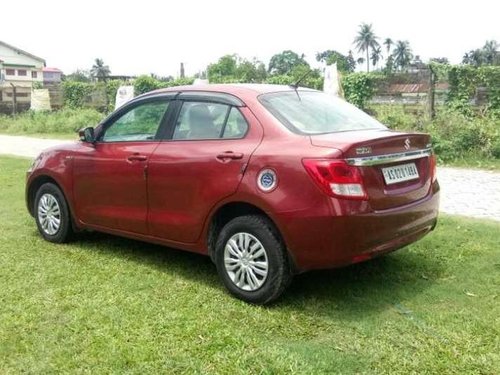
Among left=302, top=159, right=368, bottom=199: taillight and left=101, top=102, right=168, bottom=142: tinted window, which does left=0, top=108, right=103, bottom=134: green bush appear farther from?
left=302, top=159, right=368, bottom=199: taillight

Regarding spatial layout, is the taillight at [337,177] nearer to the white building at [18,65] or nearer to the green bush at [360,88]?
the green bush at [360,88]

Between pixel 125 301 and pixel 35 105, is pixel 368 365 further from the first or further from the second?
pixel 35 105

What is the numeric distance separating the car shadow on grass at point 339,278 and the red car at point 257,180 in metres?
0.34

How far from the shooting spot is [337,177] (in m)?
3.94

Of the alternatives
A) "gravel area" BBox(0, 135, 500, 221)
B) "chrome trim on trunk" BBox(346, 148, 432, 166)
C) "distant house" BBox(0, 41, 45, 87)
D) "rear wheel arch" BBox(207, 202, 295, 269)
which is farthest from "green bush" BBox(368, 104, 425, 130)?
"distant house" BBox(0, 41, 45, 87)

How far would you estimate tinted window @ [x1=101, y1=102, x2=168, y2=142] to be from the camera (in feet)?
17.3

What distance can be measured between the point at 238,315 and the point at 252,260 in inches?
16.3

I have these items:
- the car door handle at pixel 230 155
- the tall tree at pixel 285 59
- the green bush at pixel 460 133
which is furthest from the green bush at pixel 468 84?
the tall tree at pixel 285 59

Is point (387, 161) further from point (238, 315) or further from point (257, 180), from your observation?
point (238, 315)

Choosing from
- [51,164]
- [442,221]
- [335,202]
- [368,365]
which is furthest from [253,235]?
[442,221]

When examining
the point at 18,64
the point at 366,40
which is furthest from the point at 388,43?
the point at 18,64

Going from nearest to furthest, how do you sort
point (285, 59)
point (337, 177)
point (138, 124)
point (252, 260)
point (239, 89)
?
point (337, 177)
point (252, 260)
point (239, 89)
point (138, 124)
point (285, 59)

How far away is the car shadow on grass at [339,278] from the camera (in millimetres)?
4402

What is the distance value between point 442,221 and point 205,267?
292cm
